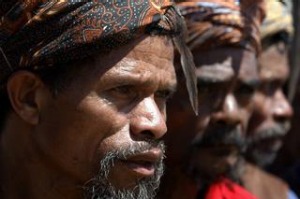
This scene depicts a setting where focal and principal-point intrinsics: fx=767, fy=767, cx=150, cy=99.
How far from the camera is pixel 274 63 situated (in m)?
5.67

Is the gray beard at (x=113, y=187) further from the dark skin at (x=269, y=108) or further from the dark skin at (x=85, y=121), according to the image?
the dark skin at (x=269, y=108)

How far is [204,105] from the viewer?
4.27 metres

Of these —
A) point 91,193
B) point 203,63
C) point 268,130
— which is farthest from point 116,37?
point 268,130

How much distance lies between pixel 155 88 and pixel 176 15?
0.35m

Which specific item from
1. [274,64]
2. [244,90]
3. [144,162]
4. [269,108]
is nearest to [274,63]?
[274,64]

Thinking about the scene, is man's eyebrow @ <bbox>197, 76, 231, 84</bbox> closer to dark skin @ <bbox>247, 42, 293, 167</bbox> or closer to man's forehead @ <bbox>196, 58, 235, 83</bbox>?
man's forehead @ <bbox>196, 58, 235, 83</bbox>

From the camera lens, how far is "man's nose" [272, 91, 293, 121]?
584cm

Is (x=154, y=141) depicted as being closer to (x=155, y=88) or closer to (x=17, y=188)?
(x=155, y=88)

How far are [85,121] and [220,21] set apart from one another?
137cm

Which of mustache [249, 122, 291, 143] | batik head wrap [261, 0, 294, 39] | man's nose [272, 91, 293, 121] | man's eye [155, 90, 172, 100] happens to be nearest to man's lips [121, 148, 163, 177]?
man's eye [155, 90, 172, 100]

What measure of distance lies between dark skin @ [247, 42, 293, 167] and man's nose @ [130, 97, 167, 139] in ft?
8.32

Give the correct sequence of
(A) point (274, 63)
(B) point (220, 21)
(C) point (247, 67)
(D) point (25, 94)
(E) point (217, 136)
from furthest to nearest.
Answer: (A) point (274, 63), (C) point (247, 67), (E) point (217, 136), (B) point (220, 21), (D) point (25, 94)

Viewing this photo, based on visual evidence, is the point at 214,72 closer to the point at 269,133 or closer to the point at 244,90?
the point at 244,90

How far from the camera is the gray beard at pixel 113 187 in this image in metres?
3.07
